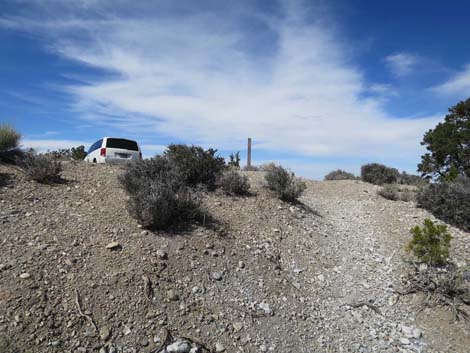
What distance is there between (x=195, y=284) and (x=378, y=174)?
1201 centimetres

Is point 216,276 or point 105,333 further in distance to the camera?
point 216,276

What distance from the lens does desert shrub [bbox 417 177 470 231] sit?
796 cm

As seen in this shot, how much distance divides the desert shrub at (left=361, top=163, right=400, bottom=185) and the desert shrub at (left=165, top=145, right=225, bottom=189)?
855cm

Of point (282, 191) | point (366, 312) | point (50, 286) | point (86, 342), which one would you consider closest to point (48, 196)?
point (50, 286)

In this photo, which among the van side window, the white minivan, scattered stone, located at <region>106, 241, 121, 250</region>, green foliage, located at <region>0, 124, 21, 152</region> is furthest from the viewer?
the van side window

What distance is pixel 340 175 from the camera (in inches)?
621

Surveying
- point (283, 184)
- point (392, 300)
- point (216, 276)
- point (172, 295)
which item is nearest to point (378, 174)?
point (283, 184)

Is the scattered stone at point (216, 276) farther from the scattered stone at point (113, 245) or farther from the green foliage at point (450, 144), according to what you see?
the green foliage at point (450, 144)

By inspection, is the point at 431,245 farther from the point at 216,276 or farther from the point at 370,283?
the point at 216,276

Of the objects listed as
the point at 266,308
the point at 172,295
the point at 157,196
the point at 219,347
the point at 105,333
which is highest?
the point at 157,196

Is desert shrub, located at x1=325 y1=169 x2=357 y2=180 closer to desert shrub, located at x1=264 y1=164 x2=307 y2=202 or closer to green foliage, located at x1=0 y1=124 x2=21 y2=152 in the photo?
desert shrub, located at x1=264 y1=164 x2=307 y2=202

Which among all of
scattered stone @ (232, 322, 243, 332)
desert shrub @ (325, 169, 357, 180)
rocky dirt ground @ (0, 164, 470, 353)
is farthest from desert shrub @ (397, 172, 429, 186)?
scattered stone @ (232, 322, 243, 332)

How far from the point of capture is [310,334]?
170 inches

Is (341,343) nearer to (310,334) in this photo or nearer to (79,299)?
(310,334)
